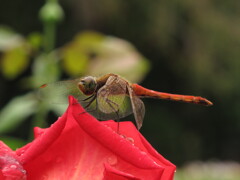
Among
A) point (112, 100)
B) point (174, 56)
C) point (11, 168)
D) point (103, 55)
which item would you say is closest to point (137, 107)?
point (112, 100)

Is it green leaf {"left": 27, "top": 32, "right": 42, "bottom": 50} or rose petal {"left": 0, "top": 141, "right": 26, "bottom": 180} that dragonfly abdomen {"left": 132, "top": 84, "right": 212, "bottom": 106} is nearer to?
rose petal {"left": 0, "top": 141, "right": 26, "bottom": 180}

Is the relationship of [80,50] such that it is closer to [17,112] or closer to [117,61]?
[117,61]

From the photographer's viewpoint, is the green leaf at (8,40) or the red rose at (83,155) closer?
the red rose at (83,155)

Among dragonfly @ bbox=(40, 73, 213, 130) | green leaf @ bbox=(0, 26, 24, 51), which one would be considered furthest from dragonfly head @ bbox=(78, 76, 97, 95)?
green leaf @ bbox=(0, 26, 24, 51)

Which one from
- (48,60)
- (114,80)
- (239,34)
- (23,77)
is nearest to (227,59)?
(239,34)

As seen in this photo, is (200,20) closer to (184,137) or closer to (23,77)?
(184,137)

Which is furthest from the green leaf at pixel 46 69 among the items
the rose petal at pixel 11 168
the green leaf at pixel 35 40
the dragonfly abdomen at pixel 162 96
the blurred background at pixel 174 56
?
the blurred background at pixel 174 56

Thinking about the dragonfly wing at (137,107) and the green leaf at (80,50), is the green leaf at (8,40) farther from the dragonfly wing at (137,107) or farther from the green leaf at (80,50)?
the dragonfly wing at (137,107)
